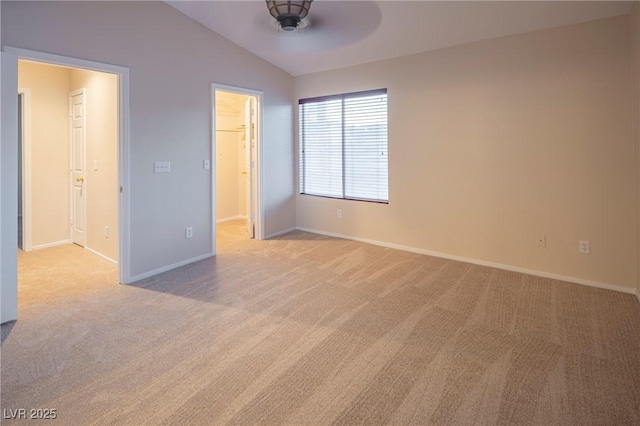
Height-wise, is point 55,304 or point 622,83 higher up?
point 622,83

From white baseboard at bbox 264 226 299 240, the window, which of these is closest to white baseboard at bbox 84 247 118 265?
white baseboard at bbox 264 226 299 240

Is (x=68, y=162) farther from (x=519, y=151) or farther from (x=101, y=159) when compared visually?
(x=519, y=151)

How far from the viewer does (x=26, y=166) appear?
468 centimetres

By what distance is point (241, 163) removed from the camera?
711 cm

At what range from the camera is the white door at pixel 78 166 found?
15.4 ft

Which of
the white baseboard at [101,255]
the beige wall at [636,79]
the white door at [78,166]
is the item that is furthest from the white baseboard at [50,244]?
the beige wall at [636,79]

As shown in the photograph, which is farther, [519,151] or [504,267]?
[504,267]

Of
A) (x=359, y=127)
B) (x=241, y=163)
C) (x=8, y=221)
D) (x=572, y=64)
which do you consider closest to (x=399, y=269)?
(x=359, y=127)

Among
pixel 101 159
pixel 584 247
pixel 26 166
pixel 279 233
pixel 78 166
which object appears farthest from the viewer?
pixel 279 233

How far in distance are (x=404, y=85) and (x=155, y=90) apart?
293 centimetres

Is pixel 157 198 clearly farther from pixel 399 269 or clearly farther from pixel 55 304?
pixel 399 269

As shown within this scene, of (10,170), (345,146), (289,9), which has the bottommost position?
(10,170)

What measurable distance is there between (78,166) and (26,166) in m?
0.58

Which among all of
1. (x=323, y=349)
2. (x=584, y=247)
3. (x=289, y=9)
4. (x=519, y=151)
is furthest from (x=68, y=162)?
(x=584, y=247)
